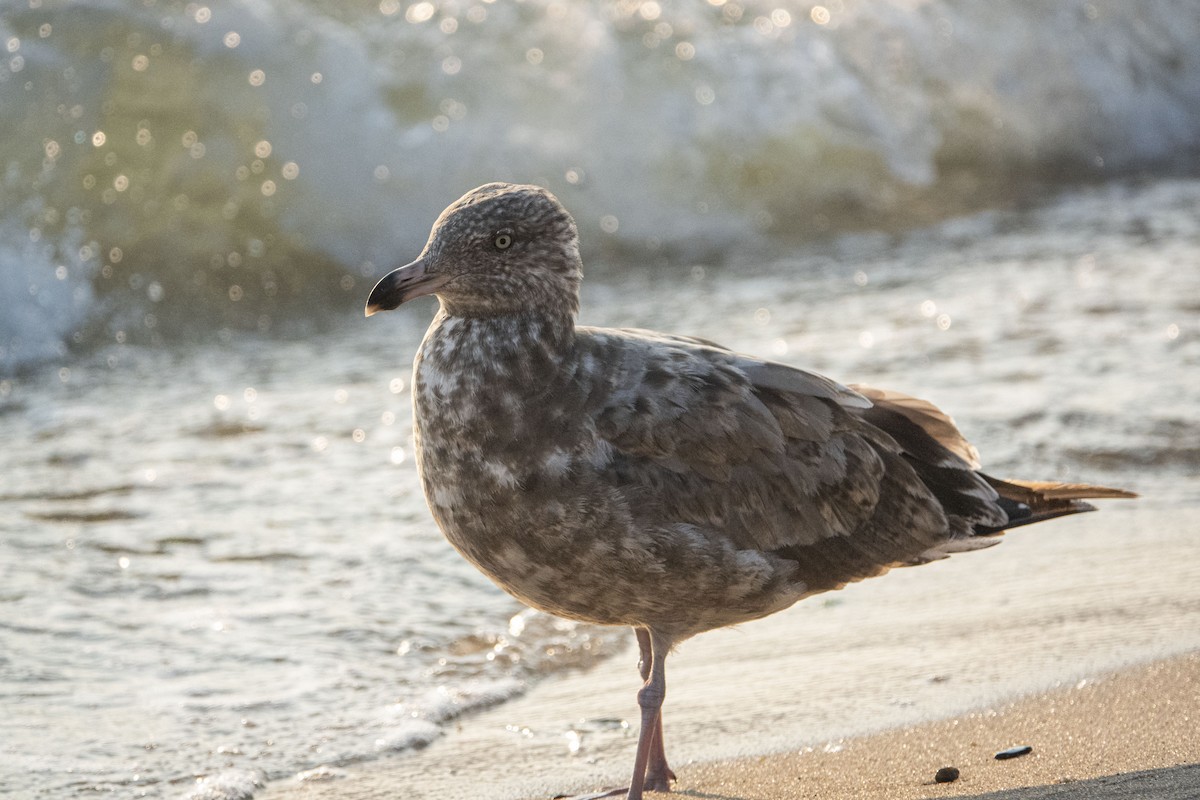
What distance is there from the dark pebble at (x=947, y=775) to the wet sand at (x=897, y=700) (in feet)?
0.06

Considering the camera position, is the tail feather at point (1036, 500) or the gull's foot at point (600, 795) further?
the tail feather at point (1036, 500)

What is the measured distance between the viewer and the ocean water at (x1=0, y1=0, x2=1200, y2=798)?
4.62 m

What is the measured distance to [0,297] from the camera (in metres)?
8.27

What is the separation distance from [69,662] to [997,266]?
242 inches

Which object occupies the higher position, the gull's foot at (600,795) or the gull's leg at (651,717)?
the gull's leg at (651,717)

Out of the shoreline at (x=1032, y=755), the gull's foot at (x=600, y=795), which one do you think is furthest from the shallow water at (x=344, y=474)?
the shoreline at (x=1032, y=755)

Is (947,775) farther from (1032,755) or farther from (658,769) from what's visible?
(658,769)

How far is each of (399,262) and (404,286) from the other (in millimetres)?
5893

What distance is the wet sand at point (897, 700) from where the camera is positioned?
3736mm

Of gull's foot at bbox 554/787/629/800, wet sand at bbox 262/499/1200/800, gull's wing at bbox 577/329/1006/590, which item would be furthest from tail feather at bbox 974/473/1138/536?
gull's foot at bbox 554/787/629/800

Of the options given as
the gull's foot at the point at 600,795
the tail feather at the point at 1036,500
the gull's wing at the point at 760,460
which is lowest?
the gull's foot at the point at 600,795

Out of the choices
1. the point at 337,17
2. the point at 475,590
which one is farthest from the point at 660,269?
the point at 475,590

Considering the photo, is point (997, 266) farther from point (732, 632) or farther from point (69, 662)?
point (69, 662)

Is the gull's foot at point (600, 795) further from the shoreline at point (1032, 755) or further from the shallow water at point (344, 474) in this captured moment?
the shallow water at point (344, 474)
